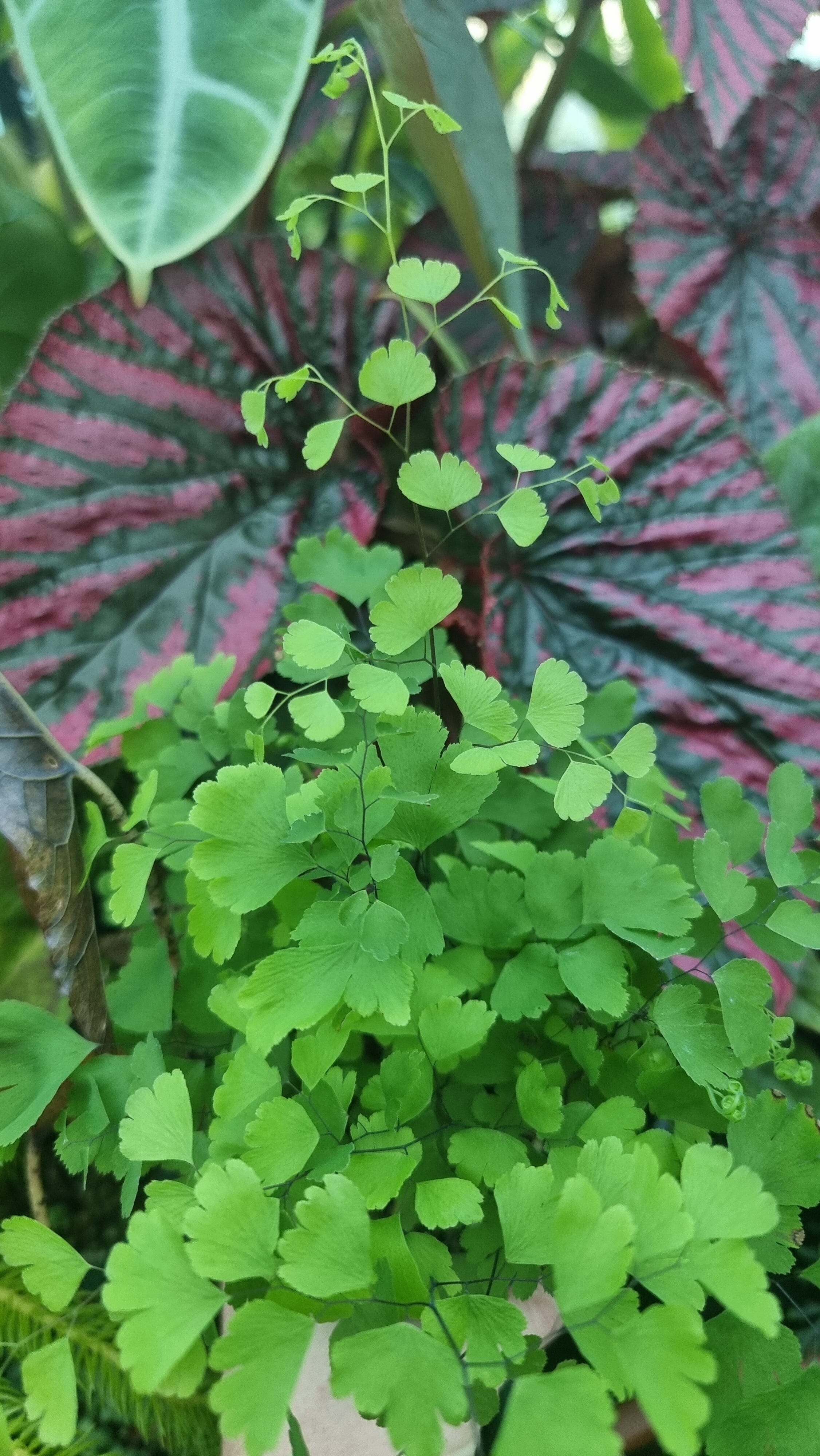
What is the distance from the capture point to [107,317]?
0.61 metres

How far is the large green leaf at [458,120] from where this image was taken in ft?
2.03

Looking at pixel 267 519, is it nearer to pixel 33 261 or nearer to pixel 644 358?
pixel 33 261

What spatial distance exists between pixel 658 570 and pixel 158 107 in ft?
1.35

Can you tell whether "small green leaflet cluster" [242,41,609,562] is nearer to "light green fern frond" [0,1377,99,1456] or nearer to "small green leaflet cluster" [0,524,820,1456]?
"small green leaflet cluster" [0,524,820,1456]

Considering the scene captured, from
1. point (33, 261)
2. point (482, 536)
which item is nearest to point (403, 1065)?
point (482, 536)

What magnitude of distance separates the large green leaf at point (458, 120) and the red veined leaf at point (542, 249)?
7.1 inches

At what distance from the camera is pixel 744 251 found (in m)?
0.84

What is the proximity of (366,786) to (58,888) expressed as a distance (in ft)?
0.50

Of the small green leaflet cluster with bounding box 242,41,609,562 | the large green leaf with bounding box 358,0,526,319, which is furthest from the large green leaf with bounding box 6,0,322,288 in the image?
the small green leaflet cluster with bounding box 242,41,609,562

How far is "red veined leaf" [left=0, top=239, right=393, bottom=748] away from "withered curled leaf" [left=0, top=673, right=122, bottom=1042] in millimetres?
176

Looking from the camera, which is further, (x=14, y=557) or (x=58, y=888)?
(x=14, y=557)

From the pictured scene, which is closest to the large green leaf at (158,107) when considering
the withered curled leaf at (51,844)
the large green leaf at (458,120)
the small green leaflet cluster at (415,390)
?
the large green leaf at (458,120)

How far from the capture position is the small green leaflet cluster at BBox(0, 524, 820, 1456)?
26 cm

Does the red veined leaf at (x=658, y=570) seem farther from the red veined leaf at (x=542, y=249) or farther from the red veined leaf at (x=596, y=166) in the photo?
the red veined leaf at (x=596, y=166)
